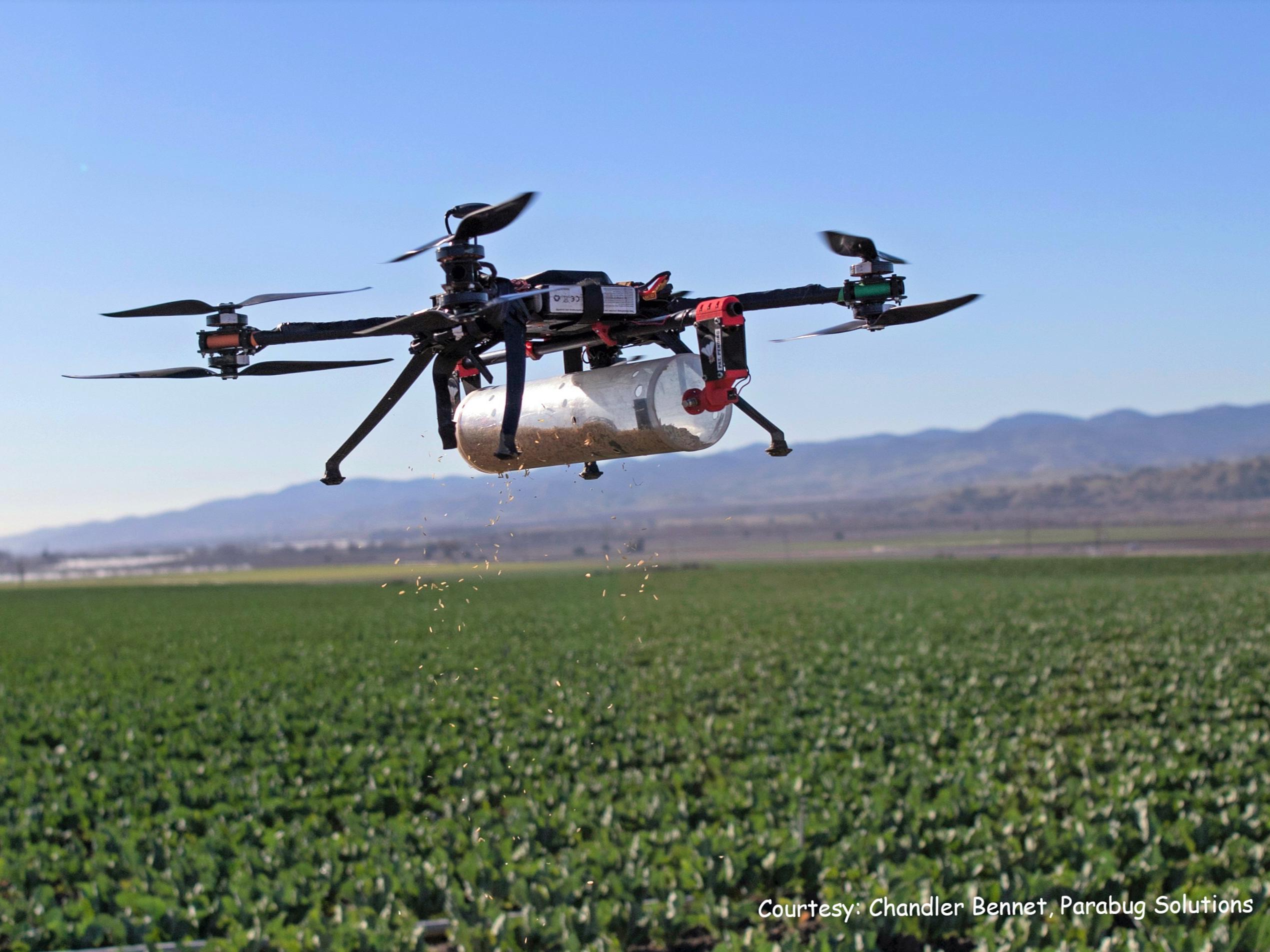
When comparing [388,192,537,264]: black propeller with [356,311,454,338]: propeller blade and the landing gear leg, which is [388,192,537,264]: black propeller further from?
the landing gear leg

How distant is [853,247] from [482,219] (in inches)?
25.2

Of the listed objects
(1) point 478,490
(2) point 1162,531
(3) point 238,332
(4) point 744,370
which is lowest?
(2) point 1162,531

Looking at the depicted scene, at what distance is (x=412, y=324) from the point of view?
1.75m

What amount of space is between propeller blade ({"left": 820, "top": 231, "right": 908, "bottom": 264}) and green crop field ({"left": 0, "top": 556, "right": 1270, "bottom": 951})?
0.96 m

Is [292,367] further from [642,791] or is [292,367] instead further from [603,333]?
[642,791]

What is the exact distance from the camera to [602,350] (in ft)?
7.90

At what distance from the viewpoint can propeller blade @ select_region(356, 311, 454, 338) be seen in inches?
68.1

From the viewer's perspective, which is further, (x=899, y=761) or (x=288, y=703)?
(x=288, y=703)

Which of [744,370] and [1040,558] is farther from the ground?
[744,370]

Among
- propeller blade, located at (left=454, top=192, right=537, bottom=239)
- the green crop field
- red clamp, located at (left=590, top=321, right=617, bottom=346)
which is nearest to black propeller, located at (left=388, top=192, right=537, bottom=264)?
propeller blade, located at (left=454, top=192, right=537, bottom=239)

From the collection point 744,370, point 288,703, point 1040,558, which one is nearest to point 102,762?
point 288,703

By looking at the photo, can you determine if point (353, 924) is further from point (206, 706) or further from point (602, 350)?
point (206, 706)

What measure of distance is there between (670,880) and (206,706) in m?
14.1

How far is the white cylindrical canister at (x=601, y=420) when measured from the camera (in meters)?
2.18
